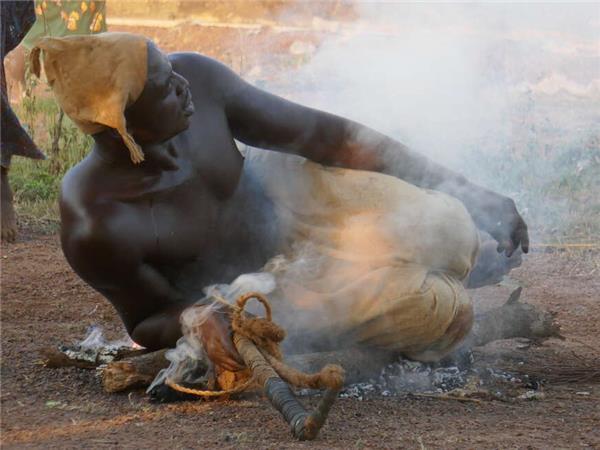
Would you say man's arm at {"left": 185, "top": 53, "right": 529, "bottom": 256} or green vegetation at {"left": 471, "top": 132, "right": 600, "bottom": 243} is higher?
man's arm at {"left": 185, "top": 53, "right": 529, "bottom": 256}

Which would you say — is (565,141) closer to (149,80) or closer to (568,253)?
(568,253)

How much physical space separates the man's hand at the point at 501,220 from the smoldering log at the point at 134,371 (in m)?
1.10

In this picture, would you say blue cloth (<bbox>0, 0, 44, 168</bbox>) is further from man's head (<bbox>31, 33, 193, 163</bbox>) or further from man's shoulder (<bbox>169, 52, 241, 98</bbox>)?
man's head (<bbox>31, 33, 193, 163</bbox>)

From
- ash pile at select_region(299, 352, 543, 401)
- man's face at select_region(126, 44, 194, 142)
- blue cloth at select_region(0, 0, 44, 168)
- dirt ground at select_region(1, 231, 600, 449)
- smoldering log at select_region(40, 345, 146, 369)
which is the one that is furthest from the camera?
blue cloth at select_region(0, 0, 44, 168)

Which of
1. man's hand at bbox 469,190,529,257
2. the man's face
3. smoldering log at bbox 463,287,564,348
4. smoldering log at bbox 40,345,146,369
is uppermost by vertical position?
the man's face

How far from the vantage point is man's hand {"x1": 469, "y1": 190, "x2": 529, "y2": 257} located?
3.23m

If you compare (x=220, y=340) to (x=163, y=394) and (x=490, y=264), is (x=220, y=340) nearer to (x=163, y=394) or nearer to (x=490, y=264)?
(x=163, y=394)

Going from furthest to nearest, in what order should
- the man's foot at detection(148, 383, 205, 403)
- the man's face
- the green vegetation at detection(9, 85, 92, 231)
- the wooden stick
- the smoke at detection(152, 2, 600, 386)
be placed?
the green vegetation at detection(9, 85, 92, 231)
the smoke at detection(152, 2, 600, 386)
the man's foot at detection(148, 383, 205, 403)
the man's face
the wooden stick

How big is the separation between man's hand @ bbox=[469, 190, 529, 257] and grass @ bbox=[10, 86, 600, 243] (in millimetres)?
2227

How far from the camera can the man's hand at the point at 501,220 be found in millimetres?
3230

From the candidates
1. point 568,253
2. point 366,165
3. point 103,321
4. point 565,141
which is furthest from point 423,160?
point 565,141

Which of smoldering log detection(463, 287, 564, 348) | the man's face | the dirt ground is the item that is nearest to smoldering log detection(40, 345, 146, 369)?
the dirt ground

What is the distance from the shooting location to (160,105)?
2.61 metres

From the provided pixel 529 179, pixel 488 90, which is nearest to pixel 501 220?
pixel 529 179
